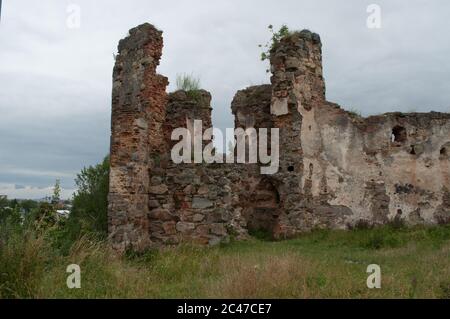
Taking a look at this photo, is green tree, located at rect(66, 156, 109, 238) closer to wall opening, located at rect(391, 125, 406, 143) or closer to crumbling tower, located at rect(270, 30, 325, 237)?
crumbling tower, located at rect(270, 30, 325, 237)

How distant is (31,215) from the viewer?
6531mm

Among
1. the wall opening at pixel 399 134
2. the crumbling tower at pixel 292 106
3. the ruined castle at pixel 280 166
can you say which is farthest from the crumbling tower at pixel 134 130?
the wall opening at pixel 399 134

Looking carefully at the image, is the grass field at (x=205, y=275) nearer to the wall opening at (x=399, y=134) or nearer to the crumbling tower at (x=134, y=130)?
the crumbling tower at (x=134, y=130)

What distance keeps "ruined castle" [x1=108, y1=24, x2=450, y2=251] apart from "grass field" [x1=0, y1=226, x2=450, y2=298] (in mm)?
1640

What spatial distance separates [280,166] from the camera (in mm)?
12320

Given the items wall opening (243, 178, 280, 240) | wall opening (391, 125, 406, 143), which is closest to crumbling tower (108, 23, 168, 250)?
wall opening (243, 178, 280, 240)

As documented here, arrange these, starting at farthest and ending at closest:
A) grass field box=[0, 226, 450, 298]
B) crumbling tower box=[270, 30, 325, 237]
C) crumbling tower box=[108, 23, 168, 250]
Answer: crumbling tower box=[270, 30, 325, 237], crumbling tower box=[108, 23, 168, 250], grass field box=[0, 226, 450, 298]

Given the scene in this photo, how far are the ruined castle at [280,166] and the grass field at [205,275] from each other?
5.38ft

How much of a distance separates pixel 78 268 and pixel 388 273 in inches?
178

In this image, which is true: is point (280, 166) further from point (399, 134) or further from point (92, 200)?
point (92, 200)

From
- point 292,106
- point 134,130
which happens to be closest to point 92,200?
point 134,130

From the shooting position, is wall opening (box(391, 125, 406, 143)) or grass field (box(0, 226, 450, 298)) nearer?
grass field (box(0, 226, 450, 298))

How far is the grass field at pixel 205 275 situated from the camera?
204 inches

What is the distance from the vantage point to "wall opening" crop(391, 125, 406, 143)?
1353 cm
